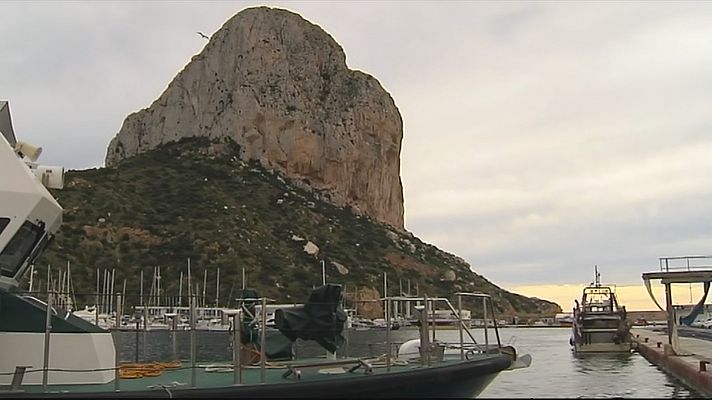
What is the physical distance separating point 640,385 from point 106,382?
18.8 m

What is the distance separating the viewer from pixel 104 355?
1007 centimetres

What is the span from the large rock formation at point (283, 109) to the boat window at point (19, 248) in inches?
4025

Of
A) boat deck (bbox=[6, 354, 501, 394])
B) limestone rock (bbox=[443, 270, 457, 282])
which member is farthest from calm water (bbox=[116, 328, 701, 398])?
limestone rock (bbox=[443, 270, 457, 282])

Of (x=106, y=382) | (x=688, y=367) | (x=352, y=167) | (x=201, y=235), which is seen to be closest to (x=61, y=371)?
(x=106, y=382)

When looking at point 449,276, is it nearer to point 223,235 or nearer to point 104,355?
point 223,235

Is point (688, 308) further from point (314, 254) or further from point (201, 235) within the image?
point (201, 235)

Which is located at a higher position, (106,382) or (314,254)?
(314,254)

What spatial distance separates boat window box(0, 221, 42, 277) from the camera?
9796mm

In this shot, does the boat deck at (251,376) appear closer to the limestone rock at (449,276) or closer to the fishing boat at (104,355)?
the fishing boat at (104,355)

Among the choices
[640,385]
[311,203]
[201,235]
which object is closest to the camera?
[640,385]

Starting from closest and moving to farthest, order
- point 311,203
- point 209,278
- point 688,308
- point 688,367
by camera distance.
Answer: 1. point 688,367
2. point 209,278
3. point 688,308
4. point 311,203

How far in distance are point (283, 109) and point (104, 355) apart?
109 meters

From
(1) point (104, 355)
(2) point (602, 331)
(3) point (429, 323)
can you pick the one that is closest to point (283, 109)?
(2) point (602, 331)

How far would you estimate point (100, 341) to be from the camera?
32.9 ft
